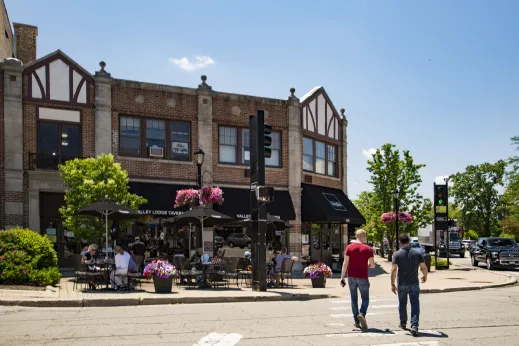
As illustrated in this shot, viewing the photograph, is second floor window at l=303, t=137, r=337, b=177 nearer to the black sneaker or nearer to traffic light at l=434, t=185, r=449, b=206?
traffic light at l=434, t=185, r=449, b=206

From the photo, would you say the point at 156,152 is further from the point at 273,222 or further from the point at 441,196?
the point at 441,196

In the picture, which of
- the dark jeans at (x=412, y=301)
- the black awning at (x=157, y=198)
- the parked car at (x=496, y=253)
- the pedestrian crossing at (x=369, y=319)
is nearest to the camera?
the pedestrian crossing at (x=369, y=319)

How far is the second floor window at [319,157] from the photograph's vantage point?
95.0ft

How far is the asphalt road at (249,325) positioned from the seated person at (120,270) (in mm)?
2639

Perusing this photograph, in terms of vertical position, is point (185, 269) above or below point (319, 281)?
above

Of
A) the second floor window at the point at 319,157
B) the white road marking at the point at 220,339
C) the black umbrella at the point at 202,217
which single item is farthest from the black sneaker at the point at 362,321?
the second floor window at the point at 319,157

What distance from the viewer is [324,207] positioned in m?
27.4

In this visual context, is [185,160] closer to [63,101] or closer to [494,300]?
[63,101]

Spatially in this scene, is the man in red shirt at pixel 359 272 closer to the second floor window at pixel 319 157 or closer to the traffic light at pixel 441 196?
the second floor window at pixel 319 157

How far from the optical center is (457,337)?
9039 mm

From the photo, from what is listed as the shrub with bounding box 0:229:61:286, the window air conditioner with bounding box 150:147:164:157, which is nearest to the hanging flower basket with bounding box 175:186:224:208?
the window air conditioner with bounding box 150:147:164:157

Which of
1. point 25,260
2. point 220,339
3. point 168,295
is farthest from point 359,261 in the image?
point 25,260

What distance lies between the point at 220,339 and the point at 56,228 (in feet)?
53.1

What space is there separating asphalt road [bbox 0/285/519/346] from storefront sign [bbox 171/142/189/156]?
12644 millimetres
